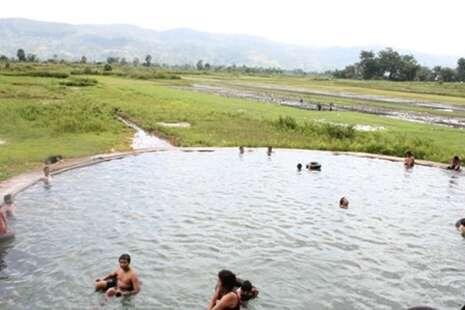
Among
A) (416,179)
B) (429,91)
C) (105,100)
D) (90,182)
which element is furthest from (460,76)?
(90,182)

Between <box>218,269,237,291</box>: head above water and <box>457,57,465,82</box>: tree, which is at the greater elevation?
<box>457,57,465,82</box>: tree

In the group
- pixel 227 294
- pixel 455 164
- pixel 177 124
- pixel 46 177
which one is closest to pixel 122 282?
pixel 227 294

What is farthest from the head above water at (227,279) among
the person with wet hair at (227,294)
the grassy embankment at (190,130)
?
the grassy embankment at (190,130)

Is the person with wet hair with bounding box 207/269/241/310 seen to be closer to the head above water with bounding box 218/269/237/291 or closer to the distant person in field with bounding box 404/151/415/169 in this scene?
the head above water with bounding box 218/269/237/291

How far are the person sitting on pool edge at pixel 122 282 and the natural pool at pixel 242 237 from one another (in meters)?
0.31

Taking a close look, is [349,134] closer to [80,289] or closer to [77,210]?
[77,210]

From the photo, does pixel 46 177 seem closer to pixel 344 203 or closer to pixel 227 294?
pixel 344 203

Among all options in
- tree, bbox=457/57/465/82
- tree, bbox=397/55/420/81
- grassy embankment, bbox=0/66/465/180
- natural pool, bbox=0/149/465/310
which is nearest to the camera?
natural pool, bbox=0/149/465/310

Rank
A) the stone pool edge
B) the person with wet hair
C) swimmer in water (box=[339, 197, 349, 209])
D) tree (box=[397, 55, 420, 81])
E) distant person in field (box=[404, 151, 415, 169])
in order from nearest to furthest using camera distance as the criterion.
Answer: the person with wet hair → swimmer in water (box=[339, 197, 349, 209]) → the stone pool edge → distant person in field (box=[404, 151, 415, 169]) → tree (box=[397, 55, 420, 81])

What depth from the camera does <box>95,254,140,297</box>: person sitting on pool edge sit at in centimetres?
1381

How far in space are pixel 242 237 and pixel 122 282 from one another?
18.8 feet

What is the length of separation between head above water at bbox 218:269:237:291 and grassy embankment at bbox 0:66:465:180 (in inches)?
630

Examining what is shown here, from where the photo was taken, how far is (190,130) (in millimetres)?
41406

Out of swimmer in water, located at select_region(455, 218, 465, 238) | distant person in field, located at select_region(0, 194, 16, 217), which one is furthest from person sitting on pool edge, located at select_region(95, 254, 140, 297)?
swimmer in water, located at select_region(455, 218, 465, 238)
